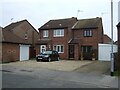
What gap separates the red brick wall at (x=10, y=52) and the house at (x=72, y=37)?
6.04 m

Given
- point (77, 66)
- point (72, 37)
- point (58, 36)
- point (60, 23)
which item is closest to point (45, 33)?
point (58, 36)

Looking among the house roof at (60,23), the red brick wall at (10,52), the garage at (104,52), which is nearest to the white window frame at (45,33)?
the house roof at (60,23)

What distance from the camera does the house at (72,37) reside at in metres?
27.9

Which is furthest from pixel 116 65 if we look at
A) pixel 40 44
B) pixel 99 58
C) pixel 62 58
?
pixel 40 44

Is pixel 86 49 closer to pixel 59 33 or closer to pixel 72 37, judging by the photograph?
pixel 72 37

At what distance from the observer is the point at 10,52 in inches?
934

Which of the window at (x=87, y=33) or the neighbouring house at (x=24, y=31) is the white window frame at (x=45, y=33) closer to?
the neighbouring house at (x=24, y=31)

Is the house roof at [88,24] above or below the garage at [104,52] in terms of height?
above

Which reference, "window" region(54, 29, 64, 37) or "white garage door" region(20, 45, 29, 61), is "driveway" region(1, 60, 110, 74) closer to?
"white garage door" region(20, 45, 29, 61)

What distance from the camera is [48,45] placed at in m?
30.2

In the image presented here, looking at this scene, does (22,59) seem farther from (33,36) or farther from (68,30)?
(33,36)

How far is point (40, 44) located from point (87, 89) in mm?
22569

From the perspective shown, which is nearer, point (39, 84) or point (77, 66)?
point (39, 84)

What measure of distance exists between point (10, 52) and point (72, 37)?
11072 mm
